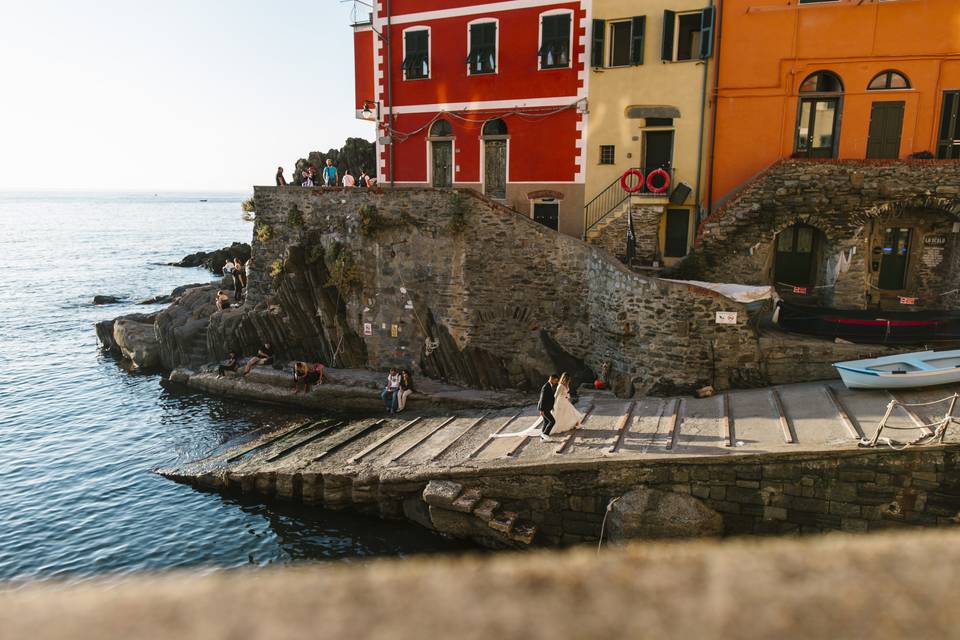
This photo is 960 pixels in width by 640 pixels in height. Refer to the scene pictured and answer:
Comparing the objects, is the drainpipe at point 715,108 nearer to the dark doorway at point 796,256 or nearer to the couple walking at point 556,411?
the dark doorway at point 796,256

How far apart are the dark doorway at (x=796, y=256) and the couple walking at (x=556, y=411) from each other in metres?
9.59

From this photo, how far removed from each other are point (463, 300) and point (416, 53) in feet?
33.9

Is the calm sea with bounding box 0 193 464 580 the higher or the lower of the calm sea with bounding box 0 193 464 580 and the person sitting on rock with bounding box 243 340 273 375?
the lower

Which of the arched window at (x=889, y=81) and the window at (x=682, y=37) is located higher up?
the window at (x=682, y=37)

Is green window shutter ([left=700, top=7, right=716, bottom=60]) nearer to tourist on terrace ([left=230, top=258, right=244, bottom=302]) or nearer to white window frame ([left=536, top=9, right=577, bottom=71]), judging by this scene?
white window frame ([left=536, top=9, right=577, bottom=71])

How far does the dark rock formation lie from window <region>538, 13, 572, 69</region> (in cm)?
3882

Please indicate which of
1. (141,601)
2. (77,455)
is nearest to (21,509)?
(77,455)

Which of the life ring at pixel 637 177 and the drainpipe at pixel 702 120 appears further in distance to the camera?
the life ring at pixel 637 177

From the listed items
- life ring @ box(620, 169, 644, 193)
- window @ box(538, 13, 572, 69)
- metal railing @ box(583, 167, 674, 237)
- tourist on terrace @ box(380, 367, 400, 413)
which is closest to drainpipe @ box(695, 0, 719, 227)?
metal railing @ box(583, 167, 674, 237)

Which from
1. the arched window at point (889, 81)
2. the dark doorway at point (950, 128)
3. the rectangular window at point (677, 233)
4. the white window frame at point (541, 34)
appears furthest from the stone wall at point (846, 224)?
the white window frame at point (541, 34)

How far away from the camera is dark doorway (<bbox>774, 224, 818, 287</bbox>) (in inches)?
781

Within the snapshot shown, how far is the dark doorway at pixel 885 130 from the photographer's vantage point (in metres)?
19.2

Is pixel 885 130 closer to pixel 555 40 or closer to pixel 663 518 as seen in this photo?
pixel 555 40

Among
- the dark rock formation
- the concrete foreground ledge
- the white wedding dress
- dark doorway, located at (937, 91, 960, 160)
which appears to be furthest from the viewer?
the dark rock formation
